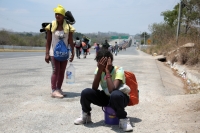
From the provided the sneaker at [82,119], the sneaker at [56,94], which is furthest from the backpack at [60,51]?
the sneaker at [82,119]

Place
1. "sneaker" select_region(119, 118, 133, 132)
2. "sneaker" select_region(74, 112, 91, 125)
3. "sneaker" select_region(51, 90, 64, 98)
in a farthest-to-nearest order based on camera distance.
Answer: "sneaker" select_region(51, 90, 64, 98) < "sneaker" select_region(74, 112, 91, 125) < "sneaker" select_region(119, 118, 133, 132)

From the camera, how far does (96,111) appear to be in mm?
4902

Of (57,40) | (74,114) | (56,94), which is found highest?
(57,40)

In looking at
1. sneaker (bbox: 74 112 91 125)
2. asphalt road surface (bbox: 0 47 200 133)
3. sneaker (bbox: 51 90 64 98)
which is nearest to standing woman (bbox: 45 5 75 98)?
sneaker (bbox: 51 90 64 98)

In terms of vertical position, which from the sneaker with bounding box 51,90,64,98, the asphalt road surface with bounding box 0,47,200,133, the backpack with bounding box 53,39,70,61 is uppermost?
the backpack with bounding box 53,39,70,61

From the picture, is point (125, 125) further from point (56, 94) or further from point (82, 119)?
point (56, 94)

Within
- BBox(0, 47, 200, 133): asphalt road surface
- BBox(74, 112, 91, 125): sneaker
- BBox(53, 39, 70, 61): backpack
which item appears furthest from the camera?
BBox(53, 39, 70, 61): backpack

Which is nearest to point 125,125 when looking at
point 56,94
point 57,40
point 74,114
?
point 74,114

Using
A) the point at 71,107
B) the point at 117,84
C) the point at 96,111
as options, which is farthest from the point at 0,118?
the point at 117,84

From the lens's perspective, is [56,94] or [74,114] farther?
[56,94]

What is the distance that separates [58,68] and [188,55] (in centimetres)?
1067

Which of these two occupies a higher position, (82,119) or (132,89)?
(132,89)

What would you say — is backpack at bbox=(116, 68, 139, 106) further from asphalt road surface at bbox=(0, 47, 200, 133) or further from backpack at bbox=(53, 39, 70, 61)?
backpack at bbox=(53, 39, 70, 61)

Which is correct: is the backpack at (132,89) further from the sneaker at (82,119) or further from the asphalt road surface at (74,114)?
the sneaker at (82,119)
